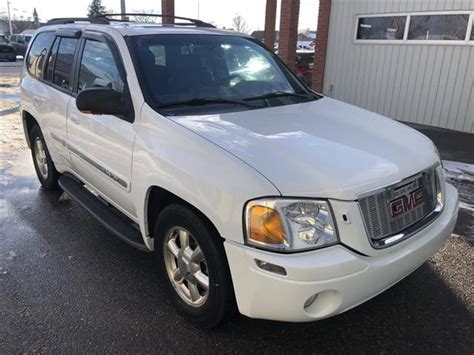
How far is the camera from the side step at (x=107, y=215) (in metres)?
3.20

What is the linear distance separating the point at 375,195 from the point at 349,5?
8975mm

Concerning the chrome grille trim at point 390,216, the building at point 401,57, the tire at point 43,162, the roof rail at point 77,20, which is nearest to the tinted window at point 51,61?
the roof rail at point 77,20

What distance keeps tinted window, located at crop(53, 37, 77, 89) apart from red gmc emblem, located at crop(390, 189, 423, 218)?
3.14 metres

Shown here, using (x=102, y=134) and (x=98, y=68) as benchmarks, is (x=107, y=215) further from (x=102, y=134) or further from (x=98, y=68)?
(x=98, y=68)

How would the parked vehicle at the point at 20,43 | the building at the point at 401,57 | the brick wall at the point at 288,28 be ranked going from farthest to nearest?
the parked vehicle at the point at 20,43
the brick wall at the point at 288,28
the building at the point at 401,57

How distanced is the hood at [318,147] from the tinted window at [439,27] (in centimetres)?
636

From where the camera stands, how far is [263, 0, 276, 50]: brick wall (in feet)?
45.5

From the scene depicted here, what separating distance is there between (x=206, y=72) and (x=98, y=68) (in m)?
0.95

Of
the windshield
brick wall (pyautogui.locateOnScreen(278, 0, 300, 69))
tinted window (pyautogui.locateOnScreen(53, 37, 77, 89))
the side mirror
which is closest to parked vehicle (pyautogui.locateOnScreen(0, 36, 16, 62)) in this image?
brick wall (pyautogui.locateOnScreen(278, 0, 300, 69))

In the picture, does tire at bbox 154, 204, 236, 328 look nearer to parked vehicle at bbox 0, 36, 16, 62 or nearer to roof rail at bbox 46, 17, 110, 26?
roof rail at bbox 46, 17, 110, 26

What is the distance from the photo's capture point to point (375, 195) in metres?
2.35

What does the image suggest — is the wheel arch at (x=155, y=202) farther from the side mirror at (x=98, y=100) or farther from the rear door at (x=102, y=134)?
the side mirror at (x=98, y=100)

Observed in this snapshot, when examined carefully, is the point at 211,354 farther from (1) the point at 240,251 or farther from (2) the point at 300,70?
(2) the point at 300,70

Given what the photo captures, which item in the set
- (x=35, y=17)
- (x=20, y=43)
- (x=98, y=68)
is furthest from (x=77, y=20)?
(x=35, y=17)
